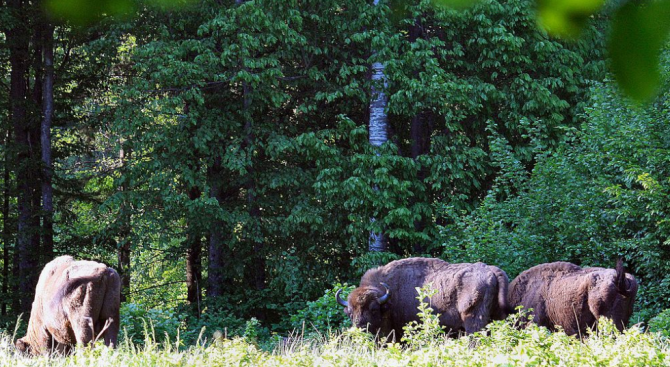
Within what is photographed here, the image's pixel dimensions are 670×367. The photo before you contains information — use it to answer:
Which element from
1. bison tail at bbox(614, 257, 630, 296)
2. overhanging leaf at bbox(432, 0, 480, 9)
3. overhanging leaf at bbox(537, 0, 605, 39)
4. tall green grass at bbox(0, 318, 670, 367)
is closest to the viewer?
overhanging leaf at bbox(537, 0, 605, 39)

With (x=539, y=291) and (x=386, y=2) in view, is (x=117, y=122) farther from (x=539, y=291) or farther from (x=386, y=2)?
(x=539, y=291)

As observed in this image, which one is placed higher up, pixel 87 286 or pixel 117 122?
pixel 117 122

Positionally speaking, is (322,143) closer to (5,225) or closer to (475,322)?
(475,322)

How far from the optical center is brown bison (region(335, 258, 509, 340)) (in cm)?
1038

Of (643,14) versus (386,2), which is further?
(386,2)

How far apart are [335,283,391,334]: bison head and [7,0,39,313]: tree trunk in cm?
914

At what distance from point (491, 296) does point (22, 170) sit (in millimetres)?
12020

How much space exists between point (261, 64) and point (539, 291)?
7.56 m

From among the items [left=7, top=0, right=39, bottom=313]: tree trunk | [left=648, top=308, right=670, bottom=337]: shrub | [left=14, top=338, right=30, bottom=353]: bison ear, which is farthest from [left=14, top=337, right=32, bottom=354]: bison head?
[left=7, top=0, right=39, bottom=313]: tree trunk

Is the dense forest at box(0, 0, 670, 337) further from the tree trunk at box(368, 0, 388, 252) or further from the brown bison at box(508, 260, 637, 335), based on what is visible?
the brown bison at box(508, 260, 637, 335)

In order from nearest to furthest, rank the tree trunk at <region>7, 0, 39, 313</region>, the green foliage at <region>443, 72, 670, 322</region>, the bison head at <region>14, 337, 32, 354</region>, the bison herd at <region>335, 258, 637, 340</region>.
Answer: the bison head at <region>14, 337, 32, 354</region>, the bison herd at <region>335, 258, 637, 340</region>, the green foliage at <region>443, 72, 670, 322</region>, the tree trunk at <region>7, 0, 39, 313</region>

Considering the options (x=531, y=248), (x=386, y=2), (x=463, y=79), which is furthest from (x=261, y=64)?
(x=531, y=248)

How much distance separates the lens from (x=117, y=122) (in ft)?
51.5

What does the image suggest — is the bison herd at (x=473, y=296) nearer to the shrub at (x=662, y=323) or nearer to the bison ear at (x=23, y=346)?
the bison ear at (x=23, y=346)
